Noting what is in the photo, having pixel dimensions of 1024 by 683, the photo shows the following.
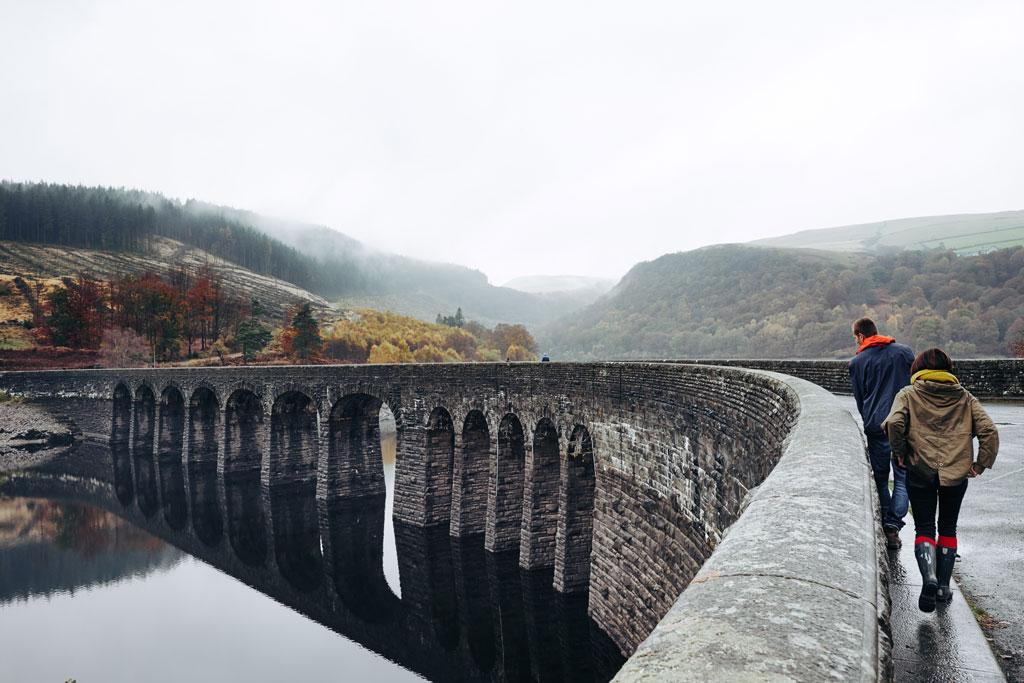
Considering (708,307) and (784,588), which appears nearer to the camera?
(784,588)

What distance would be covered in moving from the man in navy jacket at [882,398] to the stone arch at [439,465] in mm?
20269

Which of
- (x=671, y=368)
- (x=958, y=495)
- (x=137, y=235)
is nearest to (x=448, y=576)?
(x=671, y=368)

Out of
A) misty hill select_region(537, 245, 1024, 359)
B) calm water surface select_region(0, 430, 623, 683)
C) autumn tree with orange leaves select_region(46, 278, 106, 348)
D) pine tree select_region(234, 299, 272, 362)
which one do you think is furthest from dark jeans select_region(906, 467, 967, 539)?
autumn tree with orange leaves select_region(46, 278, 106, 348)

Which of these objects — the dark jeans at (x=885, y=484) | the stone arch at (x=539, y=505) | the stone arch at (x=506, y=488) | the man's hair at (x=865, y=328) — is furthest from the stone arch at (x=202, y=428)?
the dark jeans at (x=885, y=484)

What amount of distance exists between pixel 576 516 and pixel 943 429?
14945mm

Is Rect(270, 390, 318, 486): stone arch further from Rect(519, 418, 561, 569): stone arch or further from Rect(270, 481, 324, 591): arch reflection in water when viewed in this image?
Rect(519, 418, 561, 569): stone arch

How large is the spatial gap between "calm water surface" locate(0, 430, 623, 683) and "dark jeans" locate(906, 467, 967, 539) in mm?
12870

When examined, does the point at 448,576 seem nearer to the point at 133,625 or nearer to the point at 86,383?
the point at 133,625

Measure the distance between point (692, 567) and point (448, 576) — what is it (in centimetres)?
1312

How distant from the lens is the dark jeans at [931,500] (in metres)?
4.06

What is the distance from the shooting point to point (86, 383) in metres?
52.7

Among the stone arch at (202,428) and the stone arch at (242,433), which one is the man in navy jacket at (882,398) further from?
the stone arch at (202,428)

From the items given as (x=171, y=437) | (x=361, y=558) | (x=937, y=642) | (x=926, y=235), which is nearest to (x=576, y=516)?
(x=361, y=558)

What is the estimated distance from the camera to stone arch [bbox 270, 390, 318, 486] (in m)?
34.0
